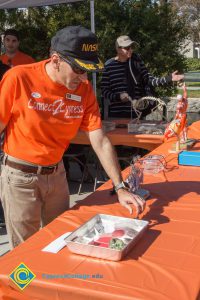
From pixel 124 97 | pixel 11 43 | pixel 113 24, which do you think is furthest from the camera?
pixel 113 24

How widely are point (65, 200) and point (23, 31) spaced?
624 centimetres

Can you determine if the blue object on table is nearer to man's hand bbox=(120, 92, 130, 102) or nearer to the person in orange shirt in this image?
man's hand bbox=(120, 92, 130, 102)

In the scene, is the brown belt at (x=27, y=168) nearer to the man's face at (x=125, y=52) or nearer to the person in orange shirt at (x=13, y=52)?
the man's face at (x=125, y=52)

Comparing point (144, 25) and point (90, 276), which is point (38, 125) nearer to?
point (90, 276)

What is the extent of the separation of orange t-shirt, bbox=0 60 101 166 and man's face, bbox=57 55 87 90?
0.12ft

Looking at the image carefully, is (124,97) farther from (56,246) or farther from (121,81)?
(56,246)

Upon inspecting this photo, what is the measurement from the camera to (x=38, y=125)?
1997mm

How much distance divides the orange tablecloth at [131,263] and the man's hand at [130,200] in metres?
0.07

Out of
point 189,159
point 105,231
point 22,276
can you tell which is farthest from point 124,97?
point 22,276

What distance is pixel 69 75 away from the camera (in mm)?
1948

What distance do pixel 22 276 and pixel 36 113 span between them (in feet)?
2.55

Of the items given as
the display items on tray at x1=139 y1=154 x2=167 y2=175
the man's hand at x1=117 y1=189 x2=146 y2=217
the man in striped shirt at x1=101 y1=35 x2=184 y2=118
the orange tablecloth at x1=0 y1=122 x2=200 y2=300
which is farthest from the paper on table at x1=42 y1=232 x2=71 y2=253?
the man in striped shirt at x1=101 y1=35 x2=184 y2=118

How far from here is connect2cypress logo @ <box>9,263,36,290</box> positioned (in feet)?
4.83

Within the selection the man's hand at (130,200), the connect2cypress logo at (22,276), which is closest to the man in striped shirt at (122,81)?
the man's hand at (130,200)
